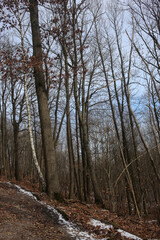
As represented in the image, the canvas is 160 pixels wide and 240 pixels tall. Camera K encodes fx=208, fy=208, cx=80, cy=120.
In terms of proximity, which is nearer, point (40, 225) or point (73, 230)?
point (73, 230)

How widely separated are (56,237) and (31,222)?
103 centimetres

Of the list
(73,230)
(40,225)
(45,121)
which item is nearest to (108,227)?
(73,230)

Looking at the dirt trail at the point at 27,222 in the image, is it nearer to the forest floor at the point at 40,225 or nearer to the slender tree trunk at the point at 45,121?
the forest floor at the point at 40,225

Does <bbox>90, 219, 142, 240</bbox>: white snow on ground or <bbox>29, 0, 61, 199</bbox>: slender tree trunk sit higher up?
<bbox>29, 0, 61, 199</bbox>: slender tree trunk

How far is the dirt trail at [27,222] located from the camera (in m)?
4.18

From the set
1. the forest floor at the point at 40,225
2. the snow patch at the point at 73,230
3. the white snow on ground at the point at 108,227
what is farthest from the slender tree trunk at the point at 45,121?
the white snow on ground at the point at 108,227

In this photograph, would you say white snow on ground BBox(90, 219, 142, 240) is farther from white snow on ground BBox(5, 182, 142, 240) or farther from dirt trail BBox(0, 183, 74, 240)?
dirt trail BBox(0, 183, 74, 240)

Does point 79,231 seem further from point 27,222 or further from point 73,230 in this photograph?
point 27,222

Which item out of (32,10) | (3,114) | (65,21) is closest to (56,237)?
(32,10)

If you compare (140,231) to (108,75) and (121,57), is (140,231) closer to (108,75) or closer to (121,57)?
(108,75)

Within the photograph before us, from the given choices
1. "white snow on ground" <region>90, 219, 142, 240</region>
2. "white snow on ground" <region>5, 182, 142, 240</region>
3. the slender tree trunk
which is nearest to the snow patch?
"white snow on ground" <region>5, 182, 142, 240</region>

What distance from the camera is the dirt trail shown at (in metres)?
4.18

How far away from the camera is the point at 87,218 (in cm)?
566

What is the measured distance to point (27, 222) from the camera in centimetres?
496
